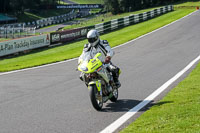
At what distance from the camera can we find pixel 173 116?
6.83 m

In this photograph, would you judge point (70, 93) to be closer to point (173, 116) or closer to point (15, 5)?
point (173, 116)

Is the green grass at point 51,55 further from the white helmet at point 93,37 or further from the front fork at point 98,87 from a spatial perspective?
the front fork at point 98,87

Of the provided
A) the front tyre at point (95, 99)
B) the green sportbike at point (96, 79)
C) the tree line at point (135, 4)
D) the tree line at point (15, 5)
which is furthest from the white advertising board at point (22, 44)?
the tree line at point (15, 5)

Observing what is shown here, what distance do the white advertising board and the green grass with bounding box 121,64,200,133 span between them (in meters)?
19.2

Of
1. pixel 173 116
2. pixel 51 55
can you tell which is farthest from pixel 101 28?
pixel 173 116

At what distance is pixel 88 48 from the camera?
8.61m

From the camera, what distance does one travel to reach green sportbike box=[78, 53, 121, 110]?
786cm

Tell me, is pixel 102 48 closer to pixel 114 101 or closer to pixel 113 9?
pixel 114 101

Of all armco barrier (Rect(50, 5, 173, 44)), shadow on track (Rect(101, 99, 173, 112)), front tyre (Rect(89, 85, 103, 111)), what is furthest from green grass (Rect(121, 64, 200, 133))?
armco barrier (Rect(50, 5, 173, 44))

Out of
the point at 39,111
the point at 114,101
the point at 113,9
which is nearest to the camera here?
the point at 39,111

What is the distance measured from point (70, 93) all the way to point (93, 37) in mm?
2607

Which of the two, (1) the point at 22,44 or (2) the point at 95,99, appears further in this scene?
(1) the point at 22,44

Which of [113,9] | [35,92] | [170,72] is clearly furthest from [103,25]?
[113,9]

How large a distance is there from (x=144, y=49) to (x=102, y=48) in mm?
13039
